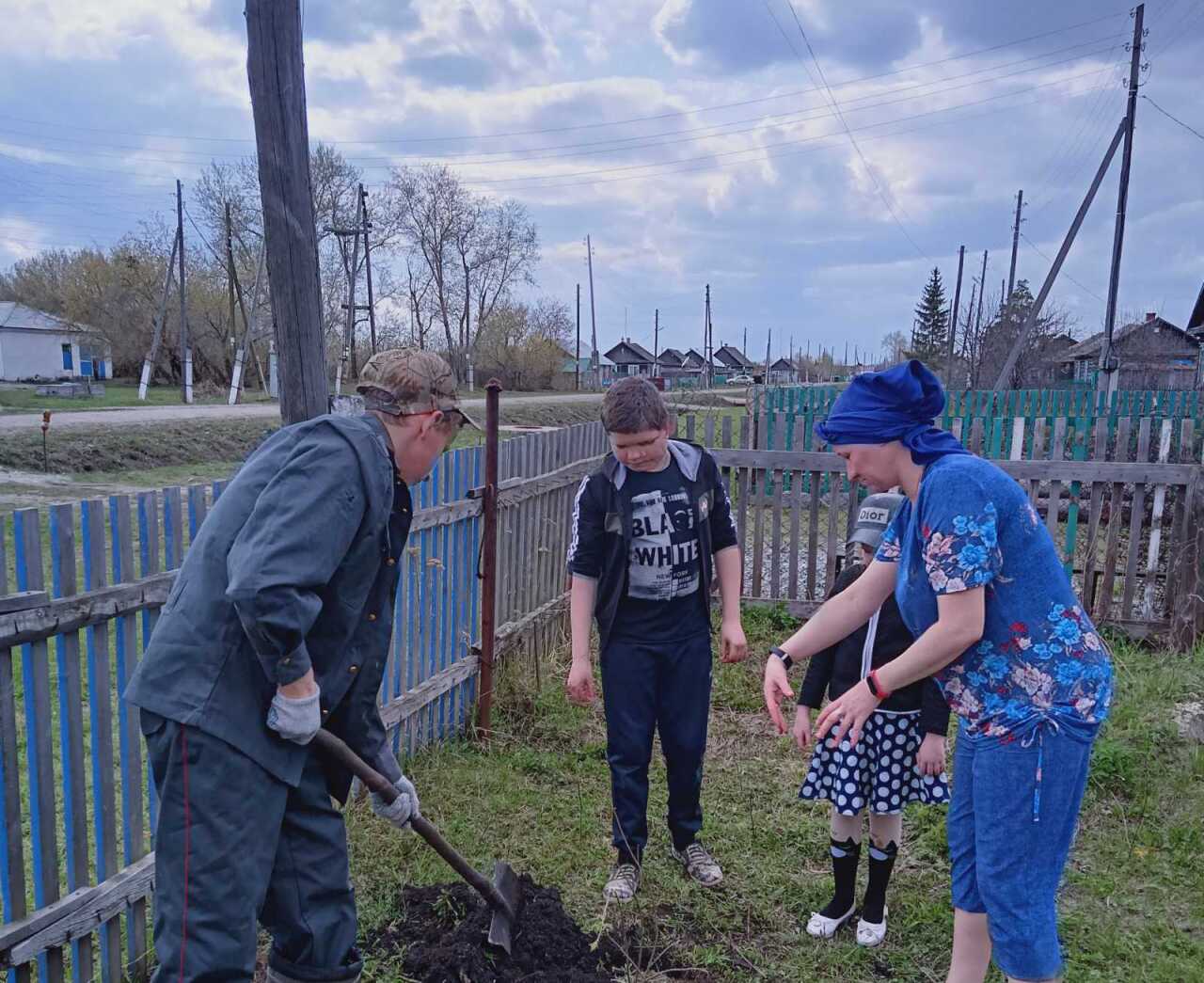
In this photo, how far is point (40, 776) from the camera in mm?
2404

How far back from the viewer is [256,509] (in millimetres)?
1771

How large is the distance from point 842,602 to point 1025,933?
2.86 ft

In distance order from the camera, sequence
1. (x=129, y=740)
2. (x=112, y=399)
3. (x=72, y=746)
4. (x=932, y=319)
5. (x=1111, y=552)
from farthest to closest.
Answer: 1. (x=932, y=319)
2. (x=112, y=399)
3. (x=1111, y=552)
4. (x=129, y=740)
5. (x=72, y=746)

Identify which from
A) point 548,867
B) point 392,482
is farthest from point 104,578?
point 548,867

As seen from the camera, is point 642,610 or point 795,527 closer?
point 642,610

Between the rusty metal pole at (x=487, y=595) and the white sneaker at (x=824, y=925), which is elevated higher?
the rusty metal pole at (x=487, y=595)

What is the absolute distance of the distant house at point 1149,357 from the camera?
3588 cm

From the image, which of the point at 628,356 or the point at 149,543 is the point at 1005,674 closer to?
the point at 149,543

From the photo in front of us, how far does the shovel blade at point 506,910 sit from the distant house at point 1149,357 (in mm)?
34914

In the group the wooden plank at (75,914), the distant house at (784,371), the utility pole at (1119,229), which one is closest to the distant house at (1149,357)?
the utility pole at (1119,229)

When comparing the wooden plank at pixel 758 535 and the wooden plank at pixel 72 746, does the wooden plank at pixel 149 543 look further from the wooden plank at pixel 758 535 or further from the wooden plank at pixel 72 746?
the wooden plank at pixel 758 535

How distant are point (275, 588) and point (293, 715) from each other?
309mm

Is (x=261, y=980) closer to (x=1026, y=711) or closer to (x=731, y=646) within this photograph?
(x=731, y=646)

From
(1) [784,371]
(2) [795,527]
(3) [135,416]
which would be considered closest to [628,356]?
(1) [784,371]
